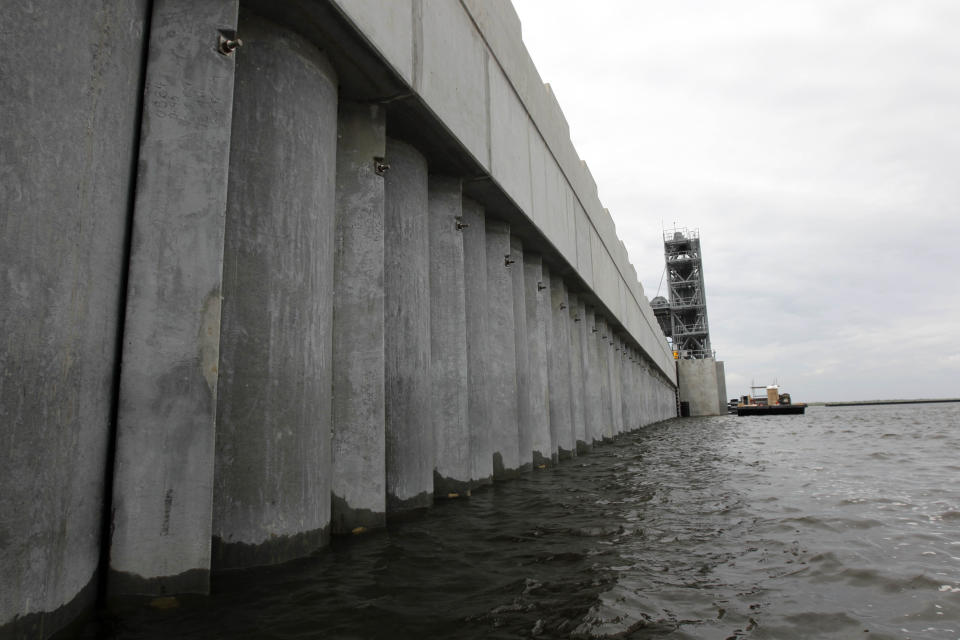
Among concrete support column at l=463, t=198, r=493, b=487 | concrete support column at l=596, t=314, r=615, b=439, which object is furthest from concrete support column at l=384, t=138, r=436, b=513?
concrete support column at l=596, t=314, r=615, b=439

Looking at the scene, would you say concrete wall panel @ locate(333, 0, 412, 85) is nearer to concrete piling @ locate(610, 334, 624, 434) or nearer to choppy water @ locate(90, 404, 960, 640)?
choppy water @ locate(90, 404, 960, 640)

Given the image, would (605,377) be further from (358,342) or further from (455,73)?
(358,342)

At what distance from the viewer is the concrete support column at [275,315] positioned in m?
3.92

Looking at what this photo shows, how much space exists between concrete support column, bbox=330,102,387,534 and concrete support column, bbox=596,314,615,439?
14.6 m

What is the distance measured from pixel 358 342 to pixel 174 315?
2.07m

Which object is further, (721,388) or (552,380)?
(721,388)

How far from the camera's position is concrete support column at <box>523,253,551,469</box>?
11.1m

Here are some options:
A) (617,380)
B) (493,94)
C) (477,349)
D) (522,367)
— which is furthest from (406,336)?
(617,380)

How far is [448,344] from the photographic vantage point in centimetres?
752

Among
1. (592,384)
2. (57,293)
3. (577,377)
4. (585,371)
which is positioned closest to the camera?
(57,293)

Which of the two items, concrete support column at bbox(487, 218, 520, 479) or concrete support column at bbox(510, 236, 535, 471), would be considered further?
concrete support column at bbox(510, 236, 535, 471)

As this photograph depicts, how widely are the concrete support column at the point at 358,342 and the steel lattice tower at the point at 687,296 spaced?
72.2 m

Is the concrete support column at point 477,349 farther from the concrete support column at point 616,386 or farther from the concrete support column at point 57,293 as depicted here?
the concrete support column at point 616,386

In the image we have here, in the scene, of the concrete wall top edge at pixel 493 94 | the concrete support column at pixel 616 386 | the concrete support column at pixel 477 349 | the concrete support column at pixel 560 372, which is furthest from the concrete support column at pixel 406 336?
the concrete support column at pixel 616 386
